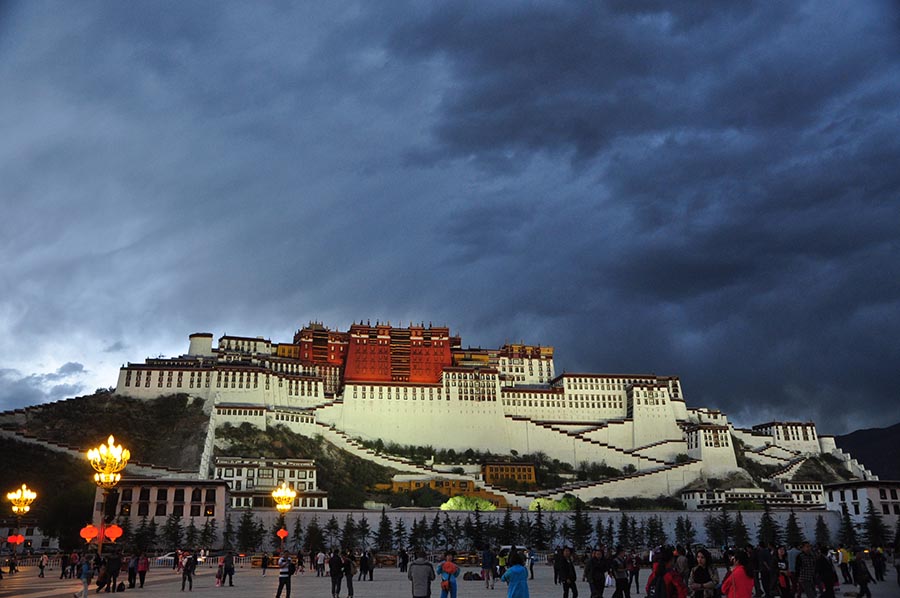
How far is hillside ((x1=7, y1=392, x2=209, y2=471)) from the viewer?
68375 millimetres

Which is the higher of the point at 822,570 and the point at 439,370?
the point at 439,370

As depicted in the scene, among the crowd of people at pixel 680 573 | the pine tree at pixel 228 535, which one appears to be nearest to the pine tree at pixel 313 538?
the pine tree at pixel 228 535

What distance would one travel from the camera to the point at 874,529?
58812 mm

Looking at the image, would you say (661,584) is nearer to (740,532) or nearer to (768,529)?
(740,532)

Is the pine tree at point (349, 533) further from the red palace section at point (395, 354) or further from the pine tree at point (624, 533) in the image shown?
the red palace section at point (395, 354)

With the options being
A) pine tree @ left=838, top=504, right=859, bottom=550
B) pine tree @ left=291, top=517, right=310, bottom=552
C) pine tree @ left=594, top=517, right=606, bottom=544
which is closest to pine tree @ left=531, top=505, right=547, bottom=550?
pine tree @ left=594, top=517, right=606, bottom=544

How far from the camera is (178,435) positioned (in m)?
72.1

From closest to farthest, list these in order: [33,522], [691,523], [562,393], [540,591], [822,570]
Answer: [822,570]
[540,591]
[33,522]
[691,523]
[562,393]

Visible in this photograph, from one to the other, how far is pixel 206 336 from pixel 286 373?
13.8 m

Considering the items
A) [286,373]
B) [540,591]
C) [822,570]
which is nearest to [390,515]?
[286,373]

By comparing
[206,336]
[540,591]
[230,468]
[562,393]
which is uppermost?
[206,336]

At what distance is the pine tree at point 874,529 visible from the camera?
5812 cm

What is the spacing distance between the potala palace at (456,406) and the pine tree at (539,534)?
12.3 meters

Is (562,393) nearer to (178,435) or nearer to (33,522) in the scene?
(178,435)
